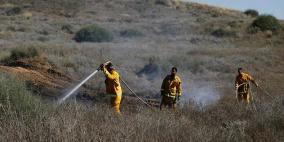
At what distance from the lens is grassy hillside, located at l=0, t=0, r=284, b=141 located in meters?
7.52

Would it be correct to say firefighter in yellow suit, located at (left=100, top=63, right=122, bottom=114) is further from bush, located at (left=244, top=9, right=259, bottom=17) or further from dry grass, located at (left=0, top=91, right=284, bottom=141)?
bush, located at (left=244, top=9, right=259, bottom=17)

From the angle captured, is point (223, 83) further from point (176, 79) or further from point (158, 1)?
point (158, 1)

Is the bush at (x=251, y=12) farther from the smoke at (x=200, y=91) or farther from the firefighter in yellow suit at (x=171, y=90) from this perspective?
the firefighter in yellow suit at (x=171, y=90)

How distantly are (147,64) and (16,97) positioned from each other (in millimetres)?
23709

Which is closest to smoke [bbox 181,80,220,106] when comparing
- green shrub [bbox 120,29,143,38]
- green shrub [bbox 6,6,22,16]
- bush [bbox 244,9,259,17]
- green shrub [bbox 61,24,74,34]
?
green shrub [bbox 120,29,143,38]

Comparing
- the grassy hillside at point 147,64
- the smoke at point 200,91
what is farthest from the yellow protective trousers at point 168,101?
the smoke at point 200,91

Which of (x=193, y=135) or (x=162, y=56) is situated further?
(x=162, y=56)

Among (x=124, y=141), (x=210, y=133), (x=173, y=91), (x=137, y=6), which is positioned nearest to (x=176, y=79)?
(x=173, y=91)

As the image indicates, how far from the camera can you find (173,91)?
15.1 m

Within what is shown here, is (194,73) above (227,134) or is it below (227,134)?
below

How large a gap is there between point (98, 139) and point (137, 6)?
61579mm

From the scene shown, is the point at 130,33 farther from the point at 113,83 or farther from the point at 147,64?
the point at 113,83

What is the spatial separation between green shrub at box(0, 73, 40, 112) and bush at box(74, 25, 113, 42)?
38.5 m

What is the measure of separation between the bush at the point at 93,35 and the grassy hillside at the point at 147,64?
73 centimetres
